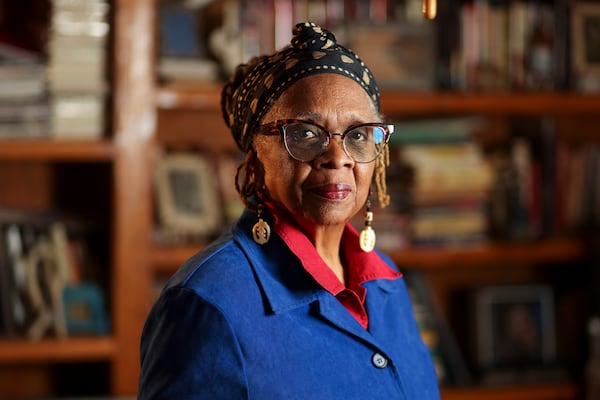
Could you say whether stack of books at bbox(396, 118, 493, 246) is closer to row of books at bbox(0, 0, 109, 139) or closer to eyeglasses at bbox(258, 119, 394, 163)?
row of books at bbox(0, 0, 109, 139)

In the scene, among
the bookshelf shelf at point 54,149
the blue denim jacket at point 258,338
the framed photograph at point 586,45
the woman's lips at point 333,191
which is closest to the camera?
the blue denim jacket at point 258,338

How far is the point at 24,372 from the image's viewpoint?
2443 mm

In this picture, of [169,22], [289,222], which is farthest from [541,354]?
[289,222]

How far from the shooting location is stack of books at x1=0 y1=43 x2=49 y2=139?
213 centimetres

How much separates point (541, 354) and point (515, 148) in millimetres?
638

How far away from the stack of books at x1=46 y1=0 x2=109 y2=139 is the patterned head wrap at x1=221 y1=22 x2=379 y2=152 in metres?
1.12

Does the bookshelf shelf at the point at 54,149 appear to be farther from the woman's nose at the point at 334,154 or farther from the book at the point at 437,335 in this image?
the woman's nose at the point at 334,154

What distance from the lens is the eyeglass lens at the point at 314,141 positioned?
1.06 metres

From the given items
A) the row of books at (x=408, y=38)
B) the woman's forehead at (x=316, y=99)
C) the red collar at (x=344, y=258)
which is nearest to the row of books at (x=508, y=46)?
the row of books at (x=408, y=38)

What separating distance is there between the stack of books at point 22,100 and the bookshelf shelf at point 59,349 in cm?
52

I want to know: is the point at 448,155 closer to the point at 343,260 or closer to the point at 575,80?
the point at 575,80

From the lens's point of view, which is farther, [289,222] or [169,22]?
[169,22]

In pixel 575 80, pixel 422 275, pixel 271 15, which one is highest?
pixel 271 15

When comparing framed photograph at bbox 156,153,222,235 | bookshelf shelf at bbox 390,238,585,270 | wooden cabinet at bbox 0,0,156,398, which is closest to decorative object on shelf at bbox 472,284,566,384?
bookshelf shelf at bbox 390,238,585,270
